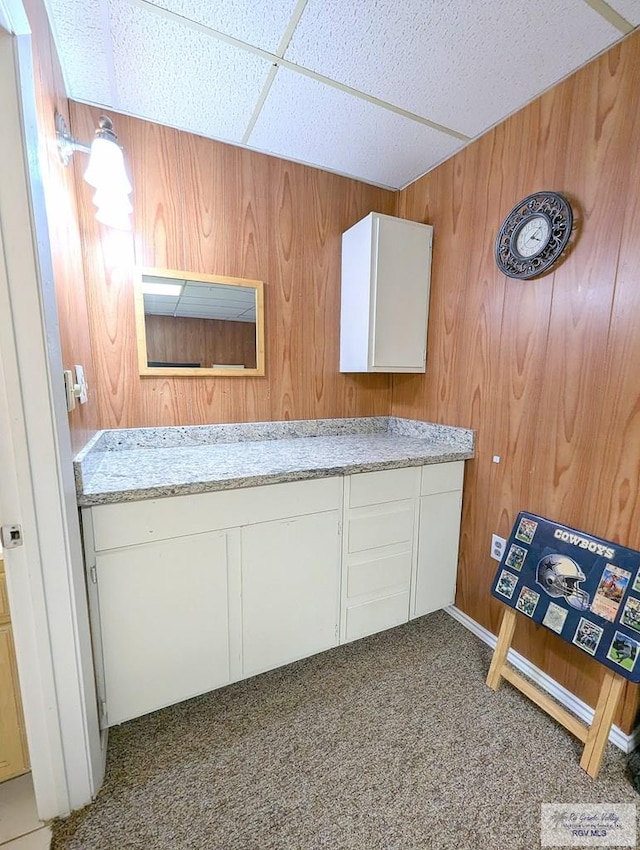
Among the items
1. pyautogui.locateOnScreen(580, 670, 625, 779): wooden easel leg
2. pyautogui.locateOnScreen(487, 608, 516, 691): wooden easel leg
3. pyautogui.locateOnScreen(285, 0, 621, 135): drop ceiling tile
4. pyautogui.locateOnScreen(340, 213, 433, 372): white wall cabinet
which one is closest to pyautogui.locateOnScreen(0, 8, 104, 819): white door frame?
pyautogui.locateOnScreen(285, 0, 621, 135): drop ceiling tile

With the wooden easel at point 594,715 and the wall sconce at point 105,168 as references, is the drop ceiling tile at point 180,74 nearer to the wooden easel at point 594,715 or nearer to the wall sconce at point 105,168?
the wall sconce at point 105,168

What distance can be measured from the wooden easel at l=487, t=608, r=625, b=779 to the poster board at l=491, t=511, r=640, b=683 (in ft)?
0.23

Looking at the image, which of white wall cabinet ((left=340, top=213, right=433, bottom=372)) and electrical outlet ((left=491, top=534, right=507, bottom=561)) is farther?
white wall cabinet ((left=340, top=213, right=433, bottom=372))

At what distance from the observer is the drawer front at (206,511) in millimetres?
1108

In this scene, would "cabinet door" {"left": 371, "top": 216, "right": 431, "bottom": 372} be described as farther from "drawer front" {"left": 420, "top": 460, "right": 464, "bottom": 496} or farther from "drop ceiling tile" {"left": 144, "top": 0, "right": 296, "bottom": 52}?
"drop ceiling tile" {"left": 144, "top": 0, "right": 296, "bottom": 52}

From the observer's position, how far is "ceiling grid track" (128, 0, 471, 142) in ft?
3.60

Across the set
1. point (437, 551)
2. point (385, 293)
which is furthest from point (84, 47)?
point (437, 551)

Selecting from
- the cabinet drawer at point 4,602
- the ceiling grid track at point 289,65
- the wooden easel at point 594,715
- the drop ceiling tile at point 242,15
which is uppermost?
the drop ceiling tile at point 242,15

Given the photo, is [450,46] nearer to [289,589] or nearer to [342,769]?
[289,589]

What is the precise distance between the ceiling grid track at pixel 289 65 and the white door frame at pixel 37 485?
0.54 metres

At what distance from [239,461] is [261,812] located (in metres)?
1.11

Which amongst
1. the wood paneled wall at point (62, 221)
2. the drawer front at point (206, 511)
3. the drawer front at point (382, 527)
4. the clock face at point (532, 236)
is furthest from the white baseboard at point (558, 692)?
the wood paneled wall at point (62, 221)

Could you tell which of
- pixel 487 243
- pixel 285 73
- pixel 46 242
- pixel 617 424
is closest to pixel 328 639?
pixel 617 424

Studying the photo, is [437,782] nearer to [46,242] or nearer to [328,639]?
[328,639]
